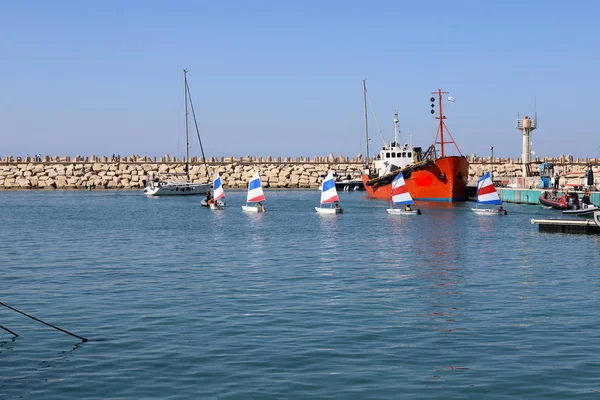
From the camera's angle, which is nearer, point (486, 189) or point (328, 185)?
point (328, 185)

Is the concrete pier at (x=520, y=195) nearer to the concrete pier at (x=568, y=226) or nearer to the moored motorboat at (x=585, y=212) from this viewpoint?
the moored motorboat at (x=585, y=212)

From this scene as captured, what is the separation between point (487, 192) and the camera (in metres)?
76.8

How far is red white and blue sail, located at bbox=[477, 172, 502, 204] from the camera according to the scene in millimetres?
76125

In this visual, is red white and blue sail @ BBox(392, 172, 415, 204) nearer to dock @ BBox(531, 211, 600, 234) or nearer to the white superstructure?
dock @ BBox(531, 211, 600, 234)

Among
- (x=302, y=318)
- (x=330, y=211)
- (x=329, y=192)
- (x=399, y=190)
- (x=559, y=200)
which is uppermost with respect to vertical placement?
(x=399, y=190)

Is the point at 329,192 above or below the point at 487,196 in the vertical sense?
above

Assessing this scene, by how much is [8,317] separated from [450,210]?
63.3m

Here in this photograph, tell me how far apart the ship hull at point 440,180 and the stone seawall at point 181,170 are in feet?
152

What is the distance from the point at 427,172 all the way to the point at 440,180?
1706mm

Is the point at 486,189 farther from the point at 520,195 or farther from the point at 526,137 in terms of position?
the point at 526,137

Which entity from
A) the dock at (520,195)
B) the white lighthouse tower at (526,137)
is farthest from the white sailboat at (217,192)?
the white lighthouse tower at (526,137)

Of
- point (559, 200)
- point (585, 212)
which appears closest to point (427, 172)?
point (559, 200)

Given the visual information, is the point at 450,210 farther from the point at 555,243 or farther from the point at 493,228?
the point at 555,243

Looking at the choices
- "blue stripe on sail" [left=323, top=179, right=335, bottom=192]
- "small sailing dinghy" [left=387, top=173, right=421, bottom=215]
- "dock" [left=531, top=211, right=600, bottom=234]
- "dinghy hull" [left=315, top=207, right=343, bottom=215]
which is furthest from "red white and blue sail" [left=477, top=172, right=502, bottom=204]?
"dock" [left=531, top=211, right=600, bottom=234]
